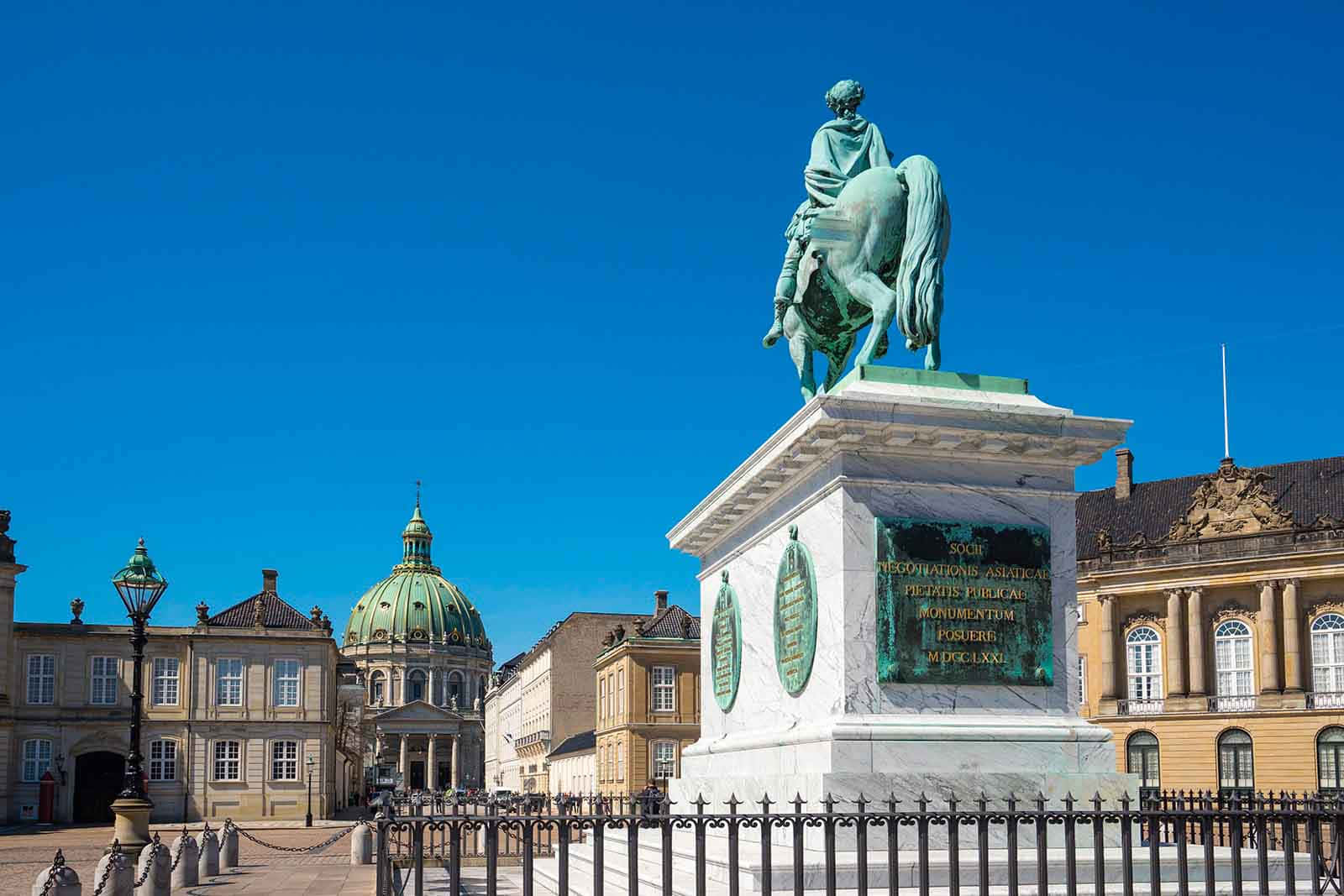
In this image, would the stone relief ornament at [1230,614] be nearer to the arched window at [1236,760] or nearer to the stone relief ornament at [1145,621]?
the stone relief ornament at [1145,621]

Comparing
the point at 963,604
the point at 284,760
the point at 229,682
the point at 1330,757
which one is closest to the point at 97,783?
the point at 229,682

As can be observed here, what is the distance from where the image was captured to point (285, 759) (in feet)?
225

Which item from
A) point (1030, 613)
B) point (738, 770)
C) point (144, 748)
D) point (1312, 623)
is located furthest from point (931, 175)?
point (144, 748)

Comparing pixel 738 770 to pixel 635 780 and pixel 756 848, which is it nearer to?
pixel 756 848

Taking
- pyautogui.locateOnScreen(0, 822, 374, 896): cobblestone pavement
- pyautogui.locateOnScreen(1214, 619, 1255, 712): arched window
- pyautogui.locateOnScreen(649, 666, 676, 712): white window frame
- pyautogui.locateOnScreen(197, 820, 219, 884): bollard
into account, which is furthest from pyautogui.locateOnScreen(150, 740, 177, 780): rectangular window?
pyautogui.locateOnScreen(1214, 619, 1255, 712): arched window

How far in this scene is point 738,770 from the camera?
1383cm

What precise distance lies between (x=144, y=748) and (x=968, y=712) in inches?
2377

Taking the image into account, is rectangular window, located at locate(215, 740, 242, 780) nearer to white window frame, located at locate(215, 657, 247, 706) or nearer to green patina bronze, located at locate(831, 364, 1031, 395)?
white window frame, located at locate(215, 657, 247, 706)

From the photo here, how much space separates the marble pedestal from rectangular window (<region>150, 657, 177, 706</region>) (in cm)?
5865

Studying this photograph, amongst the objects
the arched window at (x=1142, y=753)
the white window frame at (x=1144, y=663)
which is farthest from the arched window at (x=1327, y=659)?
the arched window at (x=1142, y=753)

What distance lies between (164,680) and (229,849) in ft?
133

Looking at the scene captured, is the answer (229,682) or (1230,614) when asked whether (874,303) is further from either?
(229,682)

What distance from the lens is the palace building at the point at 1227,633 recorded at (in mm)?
54406

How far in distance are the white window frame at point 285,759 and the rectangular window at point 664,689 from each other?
1757cm
